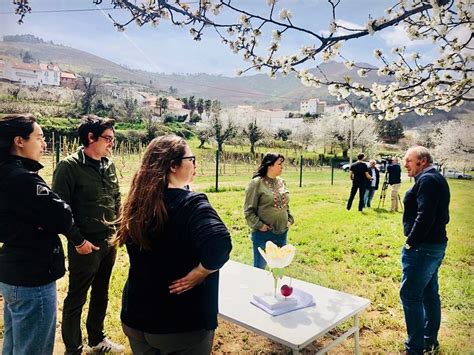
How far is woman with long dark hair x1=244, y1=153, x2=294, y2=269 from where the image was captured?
2.66 meters

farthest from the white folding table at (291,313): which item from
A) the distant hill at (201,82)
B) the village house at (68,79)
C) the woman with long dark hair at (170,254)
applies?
the village house at (68,79)

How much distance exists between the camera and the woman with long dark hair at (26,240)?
1.40 m

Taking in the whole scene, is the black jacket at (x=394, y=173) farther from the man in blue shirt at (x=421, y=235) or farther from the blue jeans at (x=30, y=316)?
the blue jeans at (x=30, y=316)

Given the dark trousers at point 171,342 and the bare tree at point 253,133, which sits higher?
the bare tree at point 253,133

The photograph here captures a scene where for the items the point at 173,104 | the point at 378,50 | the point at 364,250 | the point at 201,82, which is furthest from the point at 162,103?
the point at 364,250

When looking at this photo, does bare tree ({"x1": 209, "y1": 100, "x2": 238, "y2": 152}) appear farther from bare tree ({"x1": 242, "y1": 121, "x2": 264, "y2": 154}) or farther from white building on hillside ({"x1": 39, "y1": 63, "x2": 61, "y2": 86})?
white building on hillside ({"x1": 39, "y1": 63, "x2": 61, "y2": 86})

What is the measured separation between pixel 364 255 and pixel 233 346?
1786 millimetres

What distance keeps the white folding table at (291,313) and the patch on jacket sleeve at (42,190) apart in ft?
3.16

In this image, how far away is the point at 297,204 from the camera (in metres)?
4.49

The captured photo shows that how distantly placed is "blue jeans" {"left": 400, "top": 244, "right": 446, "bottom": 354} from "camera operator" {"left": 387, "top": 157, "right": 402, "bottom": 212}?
1263 mm

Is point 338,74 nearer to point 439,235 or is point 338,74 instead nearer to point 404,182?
point 439,235

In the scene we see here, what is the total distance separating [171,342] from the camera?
110 centimetres

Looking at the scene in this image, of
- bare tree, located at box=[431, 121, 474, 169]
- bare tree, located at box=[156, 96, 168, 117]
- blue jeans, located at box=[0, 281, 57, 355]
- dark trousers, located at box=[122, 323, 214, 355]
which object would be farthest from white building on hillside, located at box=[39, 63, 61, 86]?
bare tree, located at box=[431, 121, 474, 169]

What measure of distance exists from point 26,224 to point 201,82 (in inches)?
99.6
